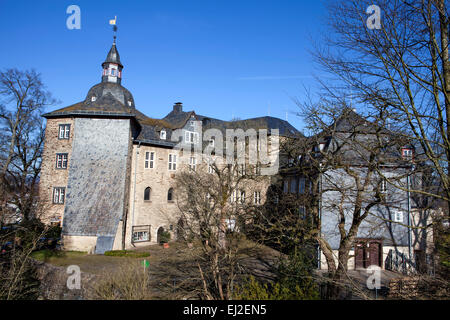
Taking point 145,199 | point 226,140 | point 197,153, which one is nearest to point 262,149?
point 226,140

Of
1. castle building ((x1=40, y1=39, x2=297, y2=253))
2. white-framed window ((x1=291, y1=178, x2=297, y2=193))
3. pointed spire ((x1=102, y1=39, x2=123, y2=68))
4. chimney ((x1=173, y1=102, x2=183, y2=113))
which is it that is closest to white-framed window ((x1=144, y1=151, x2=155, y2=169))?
castle building ((x1=40, y1=39, x2=297, y2=253))

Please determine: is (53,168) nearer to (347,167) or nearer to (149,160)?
(149,160)

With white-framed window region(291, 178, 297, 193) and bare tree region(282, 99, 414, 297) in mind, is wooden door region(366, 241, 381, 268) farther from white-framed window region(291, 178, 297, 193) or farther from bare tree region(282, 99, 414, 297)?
bare tree region(282, 99, 414, 297)

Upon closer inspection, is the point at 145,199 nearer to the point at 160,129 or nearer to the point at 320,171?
Result: the point at 160,129

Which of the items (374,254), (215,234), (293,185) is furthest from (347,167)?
(293,185)

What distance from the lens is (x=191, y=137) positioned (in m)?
29.6

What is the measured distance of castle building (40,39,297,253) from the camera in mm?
21375

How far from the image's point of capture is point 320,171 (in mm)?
9938

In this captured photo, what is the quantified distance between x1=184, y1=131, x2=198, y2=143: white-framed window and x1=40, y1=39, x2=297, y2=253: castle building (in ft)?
7.43

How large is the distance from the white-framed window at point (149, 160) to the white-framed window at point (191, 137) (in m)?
4.17

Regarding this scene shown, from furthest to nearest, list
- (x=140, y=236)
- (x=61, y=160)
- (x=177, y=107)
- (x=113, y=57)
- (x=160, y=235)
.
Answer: (x=177, y=107) < (x=113, y=57) < (x=160, y=235) < (x=140, y=236) < (x=61, y=160)

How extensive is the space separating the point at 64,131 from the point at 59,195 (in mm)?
4978

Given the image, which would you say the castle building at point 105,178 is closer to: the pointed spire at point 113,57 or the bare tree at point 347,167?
the pointed spire at point 113,57
